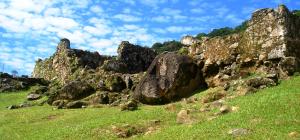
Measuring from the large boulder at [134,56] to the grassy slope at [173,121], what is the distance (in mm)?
12471

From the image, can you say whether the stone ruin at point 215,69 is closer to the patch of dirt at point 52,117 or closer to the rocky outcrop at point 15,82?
the patch of dirt at point 52,117

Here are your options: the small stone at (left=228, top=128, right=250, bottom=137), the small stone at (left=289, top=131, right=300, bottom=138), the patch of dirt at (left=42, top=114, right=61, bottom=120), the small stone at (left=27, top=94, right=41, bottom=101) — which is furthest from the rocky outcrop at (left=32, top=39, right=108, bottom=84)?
the small stone at (left=289, top=131, right=300, bottom=138)

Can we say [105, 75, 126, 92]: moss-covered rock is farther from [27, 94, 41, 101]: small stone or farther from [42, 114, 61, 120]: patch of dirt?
[27, 94, 41, 101]: small stone

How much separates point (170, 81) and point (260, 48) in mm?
5869

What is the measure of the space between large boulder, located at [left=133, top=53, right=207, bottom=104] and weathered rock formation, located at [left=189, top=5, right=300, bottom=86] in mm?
1039

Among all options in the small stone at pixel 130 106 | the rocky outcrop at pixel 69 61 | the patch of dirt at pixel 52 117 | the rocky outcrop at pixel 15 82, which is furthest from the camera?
the rocky outcrop at pixel 15 82

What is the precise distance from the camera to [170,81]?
31.8 metres

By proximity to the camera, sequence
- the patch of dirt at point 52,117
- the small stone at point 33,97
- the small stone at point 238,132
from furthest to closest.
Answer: the small stone at point 33,97
the patch of dirt at point 52,117
the small stone at point 238,132

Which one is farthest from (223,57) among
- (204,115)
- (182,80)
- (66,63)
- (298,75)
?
(66,63)

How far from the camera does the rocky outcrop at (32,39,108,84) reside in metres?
47.1

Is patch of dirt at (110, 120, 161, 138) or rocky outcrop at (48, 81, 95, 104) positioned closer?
patch of dirt at (110, 120, 161, 138)

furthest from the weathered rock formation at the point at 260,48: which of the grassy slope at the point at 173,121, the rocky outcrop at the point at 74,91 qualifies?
the rocky outcrop at the point at 74,91

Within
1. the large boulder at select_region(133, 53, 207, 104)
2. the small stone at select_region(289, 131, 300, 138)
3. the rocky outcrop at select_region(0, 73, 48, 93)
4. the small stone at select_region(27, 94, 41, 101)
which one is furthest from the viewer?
the rocky outcrop at select_region(0, 73, 48, 93)

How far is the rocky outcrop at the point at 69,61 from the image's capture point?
154 ft
